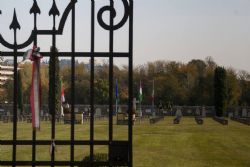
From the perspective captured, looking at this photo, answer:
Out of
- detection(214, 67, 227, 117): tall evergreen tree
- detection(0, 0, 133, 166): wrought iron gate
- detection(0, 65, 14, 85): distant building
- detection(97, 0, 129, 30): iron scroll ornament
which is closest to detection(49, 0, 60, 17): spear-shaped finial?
detection(0, 0, 133, 166): wrought iron gate

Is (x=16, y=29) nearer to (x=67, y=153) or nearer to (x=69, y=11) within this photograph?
(x=69, y=11)

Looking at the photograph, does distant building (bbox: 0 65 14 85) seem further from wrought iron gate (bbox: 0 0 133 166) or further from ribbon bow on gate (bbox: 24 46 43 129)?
Result: ribbon bow on gate (bbox: 24 46 43 129)

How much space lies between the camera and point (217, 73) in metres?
69.7

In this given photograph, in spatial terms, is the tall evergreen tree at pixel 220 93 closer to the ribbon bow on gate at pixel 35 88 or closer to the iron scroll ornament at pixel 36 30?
the iron scroll ornament at pixel 36 30

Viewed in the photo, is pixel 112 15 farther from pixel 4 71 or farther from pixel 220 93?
pixel 220 93

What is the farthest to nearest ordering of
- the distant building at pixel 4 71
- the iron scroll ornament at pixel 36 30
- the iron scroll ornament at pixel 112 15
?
the distant building at pixel 4 71 → the iron scroll ornament at pixel 36 30 → the iron scroll ornament at pixel 112 15

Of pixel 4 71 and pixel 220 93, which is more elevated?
pixel 4 71

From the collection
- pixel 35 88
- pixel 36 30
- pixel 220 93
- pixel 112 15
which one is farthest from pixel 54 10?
pixel 220 93

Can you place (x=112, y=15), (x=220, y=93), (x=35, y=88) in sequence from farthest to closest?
(x=220, y=93) → (x=112, y=15) → (x=35, y=88)

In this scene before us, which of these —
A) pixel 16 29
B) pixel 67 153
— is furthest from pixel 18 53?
pixel 67 153

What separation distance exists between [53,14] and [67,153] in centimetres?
1286

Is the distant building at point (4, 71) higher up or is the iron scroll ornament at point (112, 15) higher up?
the distant building at point (4, 71)

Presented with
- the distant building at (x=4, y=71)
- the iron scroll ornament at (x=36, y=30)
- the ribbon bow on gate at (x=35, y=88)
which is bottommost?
the ribbon bow on gate at (x=35, y=88)

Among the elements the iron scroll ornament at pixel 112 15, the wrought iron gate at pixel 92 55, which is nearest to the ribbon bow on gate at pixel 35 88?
the wrought iron gate at pixel 92 55
